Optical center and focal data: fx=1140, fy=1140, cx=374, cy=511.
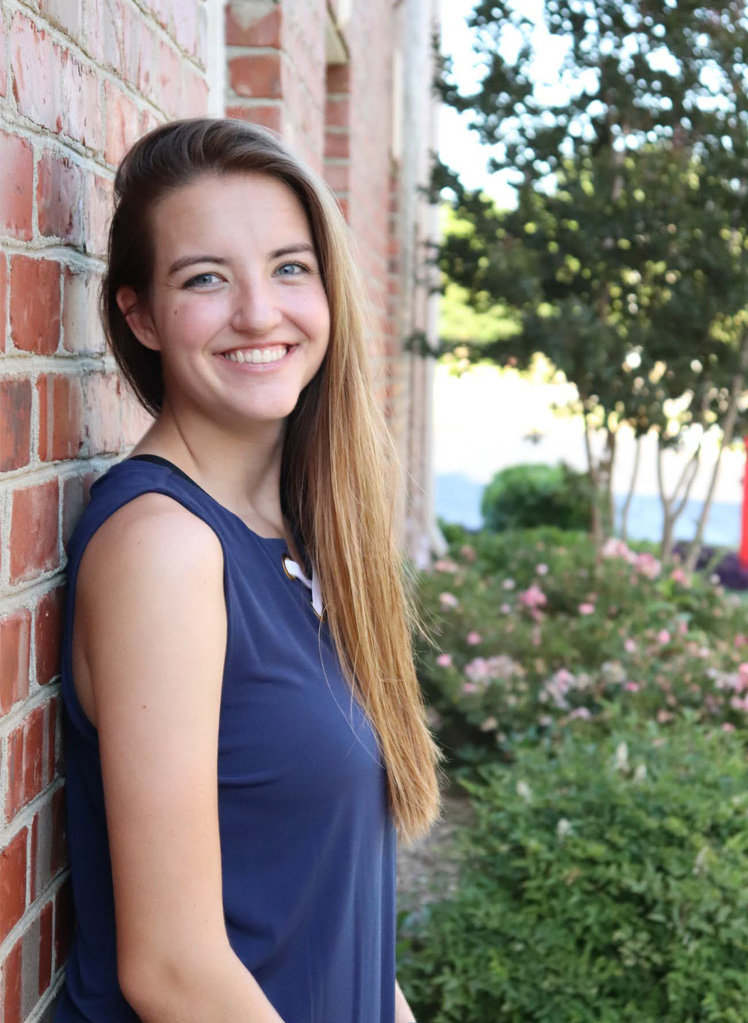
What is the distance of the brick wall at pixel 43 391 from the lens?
1.25m

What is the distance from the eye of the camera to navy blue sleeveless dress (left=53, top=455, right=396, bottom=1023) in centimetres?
136

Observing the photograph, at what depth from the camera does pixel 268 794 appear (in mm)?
1395

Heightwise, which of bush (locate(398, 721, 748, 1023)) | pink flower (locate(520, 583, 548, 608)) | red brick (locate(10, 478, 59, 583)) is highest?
red brick (locate(10, 478, 59, 583))

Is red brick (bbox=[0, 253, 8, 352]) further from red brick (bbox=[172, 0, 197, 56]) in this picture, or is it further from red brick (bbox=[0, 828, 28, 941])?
red brick (bbox=[172, 0, 197, 56])

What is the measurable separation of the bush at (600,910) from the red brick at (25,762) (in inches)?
64.3

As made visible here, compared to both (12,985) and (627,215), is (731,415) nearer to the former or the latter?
(627,215)

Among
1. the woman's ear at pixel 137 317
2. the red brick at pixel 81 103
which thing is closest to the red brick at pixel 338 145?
the red brick at pixel 81 103

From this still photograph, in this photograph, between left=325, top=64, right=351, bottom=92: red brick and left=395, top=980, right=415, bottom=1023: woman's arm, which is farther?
left=325, top=64, right=351, bottom=92: red brick

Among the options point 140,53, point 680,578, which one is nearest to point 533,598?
point 680,578

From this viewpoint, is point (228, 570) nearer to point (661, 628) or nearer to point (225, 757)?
point (225, 757)

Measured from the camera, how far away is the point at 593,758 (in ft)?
10.6

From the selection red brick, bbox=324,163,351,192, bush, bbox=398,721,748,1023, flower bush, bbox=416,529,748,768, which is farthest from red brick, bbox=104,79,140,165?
red brick, bbox=324,163,351,192

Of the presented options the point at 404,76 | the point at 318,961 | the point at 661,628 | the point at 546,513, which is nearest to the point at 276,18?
the point at 318,961

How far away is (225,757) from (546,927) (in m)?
1.59
